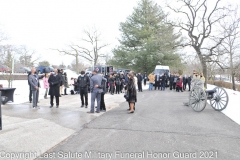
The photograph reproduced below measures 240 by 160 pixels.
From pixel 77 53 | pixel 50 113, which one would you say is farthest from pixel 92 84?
pixel 77 53

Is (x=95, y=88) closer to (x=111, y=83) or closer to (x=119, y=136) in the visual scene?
(x=119, y=136)

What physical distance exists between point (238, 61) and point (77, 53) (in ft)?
122

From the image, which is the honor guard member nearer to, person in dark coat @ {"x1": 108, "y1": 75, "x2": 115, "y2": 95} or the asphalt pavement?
the asphalt pavement

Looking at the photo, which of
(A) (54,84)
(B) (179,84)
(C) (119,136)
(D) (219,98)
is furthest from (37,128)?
(B) (179,84)

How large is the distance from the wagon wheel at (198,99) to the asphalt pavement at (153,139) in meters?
1.15

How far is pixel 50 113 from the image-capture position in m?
9.07

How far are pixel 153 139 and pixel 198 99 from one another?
4.65 meters

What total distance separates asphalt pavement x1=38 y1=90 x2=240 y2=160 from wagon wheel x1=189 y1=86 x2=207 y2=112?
115cm

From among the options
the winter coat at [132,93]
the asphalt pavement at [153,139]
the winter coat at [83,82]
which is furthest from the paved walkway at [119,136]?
the winter coat at [83,82]

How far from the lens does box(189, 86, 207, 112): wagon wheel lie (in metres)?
9.43

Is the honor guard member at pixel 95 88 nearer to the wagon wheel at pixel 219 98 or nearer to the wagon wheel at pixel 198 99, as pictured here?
the wagon wheel at pixel 198 99

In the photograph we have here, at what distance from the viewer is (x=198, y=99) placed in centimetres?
970

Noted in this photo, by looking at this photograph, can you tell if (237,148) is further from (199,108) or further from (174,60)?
(174,60)

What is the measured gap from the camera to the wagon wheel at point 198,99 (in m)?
9.43
